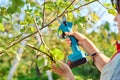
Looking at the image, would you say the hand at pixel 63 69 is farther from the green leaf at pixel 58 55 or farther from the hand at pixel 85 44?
the hand at pixel 85 44

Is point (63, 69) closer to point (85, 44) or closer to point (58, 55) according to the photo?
point (58, 55)

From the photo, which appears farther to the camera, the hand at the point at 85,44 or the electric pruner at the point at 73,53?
the hand at the point at 85,44

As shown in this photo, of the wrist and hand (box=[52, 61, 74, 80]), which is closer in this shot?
hand (box=[52, 61, 74, 80])

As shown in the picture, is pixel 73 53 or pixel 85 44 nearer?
pixel 73 53

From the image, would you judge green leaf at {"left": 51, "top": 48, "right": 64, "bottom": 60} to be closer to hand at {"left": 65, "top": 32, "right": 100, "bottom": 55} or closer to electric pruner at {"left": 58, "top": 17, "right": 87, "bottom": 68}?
electric pruner at {"left": 58, "top": 17, "right": 87, "bottom": 68}

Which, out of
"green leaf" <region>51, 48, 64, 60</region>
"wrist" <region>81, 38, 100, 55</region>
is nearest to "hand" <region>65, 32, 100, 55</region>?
"wrist" <region>81, 38, 100, 55</region>

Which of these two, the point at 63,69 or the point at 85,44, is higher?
the point at 85,44

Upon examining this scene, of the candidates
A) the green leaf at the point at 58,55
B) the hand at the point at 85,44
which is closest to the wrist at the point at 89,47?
the hand at the point at 85,44

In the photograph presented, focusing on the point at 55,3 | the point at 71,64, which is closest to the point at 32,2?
the point at 55,3

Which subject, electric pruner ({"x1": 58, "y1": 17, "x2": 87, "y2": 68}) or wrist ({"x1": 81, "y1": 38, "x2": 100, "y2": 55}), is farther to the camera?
wrist ({"x1": 81, "y1": 38, "x2": 100, "y2": 55})

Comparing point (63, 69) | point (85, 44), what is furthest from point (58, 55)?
point (85, 44)

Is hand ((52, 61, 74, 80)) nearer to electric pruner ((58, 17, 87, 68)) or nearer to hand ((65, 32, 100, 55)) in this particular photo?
electric pruner ((58, 17, 87, 68))

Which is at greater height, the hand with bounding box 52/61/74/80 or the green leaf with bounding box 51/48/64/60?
the green leaf with bounding box 51/48/64/60

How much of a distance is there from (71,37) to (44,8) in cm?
19
